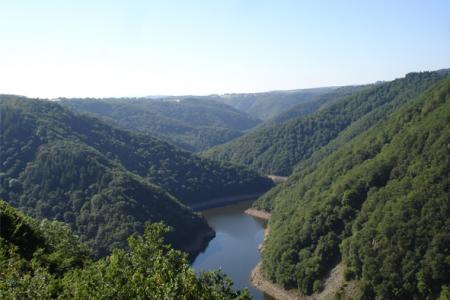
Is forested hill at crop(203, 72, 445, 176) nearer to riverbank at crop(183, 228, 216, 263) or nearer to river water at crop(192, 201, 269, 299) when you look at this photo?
river water at crop(192, 201, 269, 299)

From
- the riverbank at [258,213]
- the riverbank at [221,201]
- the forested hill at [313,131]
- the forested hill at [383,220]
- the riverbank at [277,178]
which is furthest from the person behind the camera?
the forested hill at [313,131]

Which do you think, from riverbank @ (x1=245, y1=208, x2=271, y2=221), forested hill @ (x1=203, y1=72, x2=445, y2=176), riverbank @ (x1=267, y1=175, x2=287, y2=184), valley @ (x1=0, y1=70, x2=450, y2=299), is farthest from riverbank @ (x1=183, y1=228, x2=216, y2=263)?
forested hill @ (x1=203, y1=72, x2=445, y2=176)

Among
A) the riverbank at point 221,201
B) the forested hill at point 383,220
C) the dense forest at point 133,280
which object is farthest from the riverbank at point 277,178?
the dense forest at point 133,280

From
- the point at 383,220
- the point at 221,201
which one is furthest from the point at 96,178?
the point at 383,220

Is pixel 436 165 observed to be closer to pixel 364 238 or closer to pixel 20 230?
pixel 364 238

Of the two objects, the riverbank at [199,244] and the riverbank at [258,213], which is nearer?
the riverbank at [199,244]

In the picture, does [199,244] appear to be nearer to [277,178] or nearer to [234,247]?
[234,247]

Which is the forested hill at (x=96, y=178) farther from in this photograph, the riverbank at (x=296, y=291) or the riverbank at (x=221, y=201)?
the riverbank at (x=296, y=291)

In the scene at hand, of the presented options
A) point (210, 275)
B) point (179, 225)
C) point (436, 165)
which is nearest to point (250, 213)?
point (179, 225)
